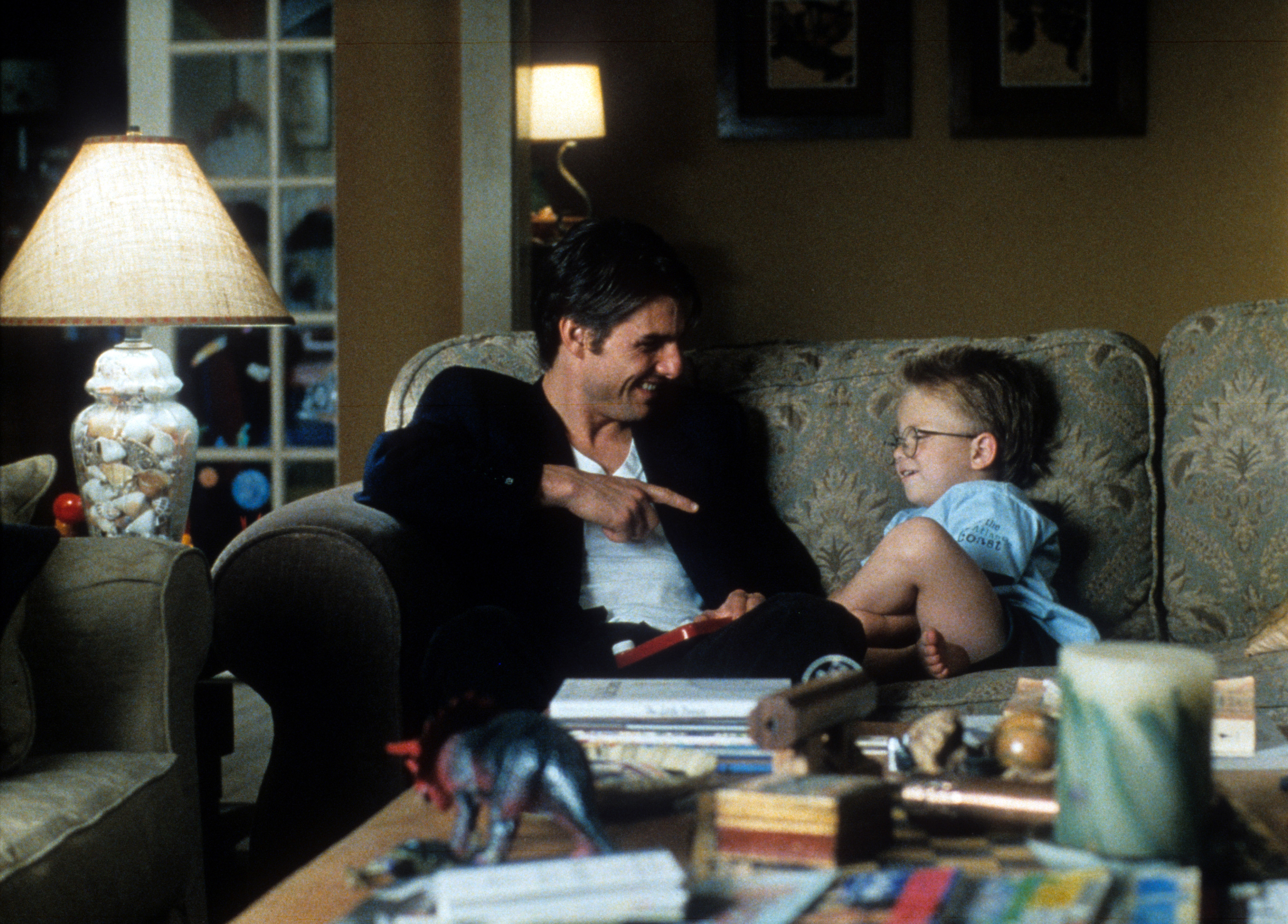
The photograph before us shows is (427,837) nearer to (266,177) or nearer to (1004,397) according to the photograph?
(1004,397)

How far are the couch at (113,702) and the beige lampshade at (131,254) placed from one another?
363mm

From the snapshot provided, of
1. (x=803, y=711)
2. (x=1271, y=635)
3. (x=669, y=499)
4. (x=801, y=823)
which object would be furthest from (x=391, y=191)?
(x=801, y=823)

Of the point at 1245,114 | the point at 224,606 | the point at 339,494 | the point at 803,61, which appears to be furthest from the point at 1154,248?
the point at 224,606

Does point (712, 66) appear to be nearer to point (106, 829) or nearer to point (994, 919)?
point (106, 829)

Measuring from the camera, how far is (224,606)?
171cm

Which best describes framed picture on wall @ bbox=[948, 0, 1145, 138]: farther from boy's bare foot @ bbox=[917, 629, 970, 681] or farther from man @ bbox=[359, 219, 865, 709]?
boy's bare foot @ bbox=[917, 629, 970, 681]

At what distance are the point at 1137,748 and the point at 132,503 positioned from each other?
1537 mm

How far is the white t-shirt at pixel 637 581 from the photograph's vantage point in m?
1.95

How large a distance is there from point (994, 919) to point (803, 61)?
346 cm

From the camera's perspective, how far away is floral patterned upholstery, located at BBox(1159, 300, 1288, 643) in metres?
1.99

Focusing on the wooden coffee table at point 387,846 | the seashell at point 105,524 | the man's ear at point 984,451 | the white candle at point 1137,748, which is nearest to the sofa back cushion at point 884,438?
the man's ear at point 984,451

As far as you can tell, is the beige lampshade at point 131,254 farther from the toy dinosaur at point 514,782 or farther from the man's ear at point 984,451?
the toy dinosaur at point 514,782

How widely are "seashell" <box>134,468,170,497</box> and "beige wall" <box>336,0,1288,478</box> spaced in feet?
7.65

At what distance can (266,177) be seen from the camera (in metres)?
3.37
